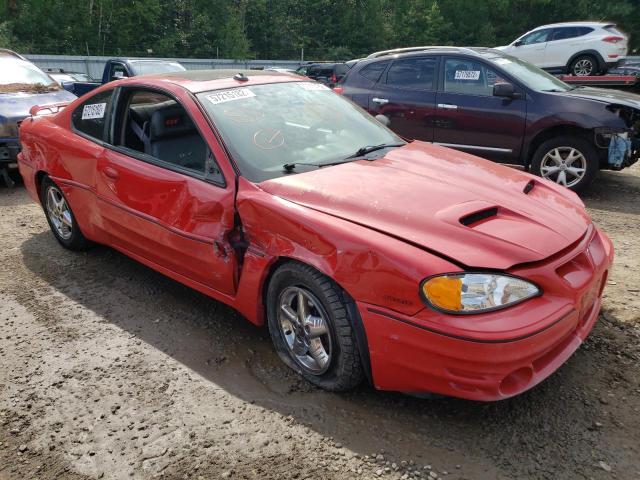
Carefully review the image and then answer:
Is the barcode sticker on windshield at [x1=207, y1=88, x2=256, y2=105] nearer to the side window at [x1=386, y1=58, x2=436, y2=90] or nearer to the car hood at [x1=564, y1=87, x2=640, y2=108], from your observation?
the side window at [x1=386, y1=58, x2=436, y2=90]

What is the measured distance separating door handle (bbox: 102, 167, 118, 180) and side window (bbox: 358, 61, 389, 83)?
4.72 meters

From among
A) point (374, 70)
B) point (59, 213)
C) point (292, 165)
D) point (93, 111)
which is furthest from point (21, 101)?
point (292, 165)

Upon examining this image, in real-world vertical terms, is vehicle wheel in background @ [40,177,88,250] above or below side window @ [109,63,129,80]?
below

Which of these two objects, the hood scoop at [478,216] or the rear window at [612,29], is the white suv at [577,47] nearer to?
the rear window at [612,29]

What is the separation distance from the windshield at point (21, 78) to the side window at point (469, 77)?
5754mm

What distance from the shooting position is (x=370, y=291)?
7.80ft

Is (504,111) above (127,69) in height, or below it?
below

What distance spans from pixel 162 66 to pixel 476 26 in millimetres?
31490

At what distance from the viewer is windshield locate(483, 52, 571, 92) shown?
6520 millimetres

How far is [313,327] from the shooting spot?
2.70m

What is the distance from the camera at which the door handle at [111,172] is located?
3705mm

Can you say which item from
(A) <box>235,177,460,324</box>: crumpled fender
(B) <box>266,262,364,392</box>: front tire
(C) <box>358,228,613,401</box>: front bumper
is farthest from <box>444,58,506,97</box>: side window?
(B) <box>266,262,364,392</box>: front tire

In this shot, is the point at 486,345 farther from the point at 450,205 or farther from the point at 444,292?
the point at 450,205

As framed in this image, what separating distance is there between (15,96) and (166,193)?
530cm
